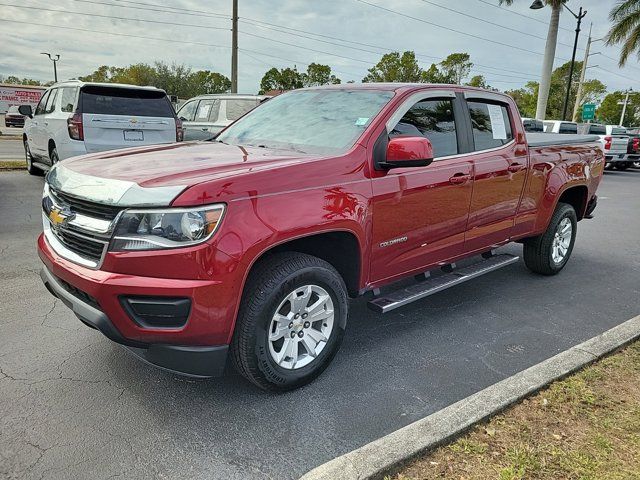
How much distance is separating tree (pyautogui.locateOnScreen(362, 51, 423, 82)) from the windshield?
1903 inches

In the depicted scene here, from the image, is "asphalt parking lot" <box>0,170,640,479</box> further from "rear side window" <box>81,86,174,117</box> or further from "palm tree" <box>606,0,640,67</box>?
"palm tree" <box>606,0,640,67</box>

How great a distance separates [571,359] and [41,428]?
3.18 m

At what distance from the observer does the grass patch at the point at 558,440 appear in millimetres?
2301

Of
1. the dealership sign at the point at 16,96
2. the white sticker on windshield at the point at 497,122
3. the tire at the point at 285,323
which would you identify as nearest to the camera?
the tire at the point at 285,323

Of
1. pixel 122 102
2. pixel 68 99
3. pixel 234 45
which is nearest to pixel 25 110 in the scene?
pixel 68 99

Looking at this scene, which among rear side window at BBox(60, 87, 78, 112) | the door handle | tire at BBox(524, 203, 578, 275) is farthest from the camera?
rear side window at BBox(60, 87, 78, 112)

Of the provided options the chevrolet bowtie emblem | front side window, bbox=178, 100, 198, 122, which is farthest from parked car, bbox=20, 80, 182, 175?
the chevrolet bowtie emblem

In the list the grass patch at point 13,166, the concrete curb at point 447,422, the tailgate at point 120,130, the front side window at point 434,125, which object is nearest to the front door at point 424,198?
the front side window at point 434,125

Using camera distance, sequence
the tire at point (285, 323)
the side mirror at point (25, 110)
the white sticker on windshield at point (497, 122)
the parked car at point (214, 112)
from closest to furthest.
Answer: the tire at point (285, 323)
the white sticker on windshield at point (497, 122)
the side mirror at point (25, 110)
the parked car at point (214, 112)

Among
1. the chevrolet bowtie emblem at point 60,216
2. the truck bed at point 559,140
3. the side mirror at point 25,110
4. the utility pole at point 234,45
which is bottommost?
the chevrolet bowtie emblem at point 60,216

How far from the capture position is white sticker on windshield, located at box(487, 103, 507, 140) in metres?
4.42

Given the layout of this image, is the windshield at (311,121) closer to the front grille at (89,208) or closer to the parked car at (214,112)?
the front grille at (89,208)

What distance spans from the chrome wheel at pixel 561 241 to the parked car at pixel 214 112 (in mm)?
7129

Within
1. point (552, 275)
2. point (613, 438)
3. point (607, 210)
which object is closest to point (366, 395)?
point (613, 438)
